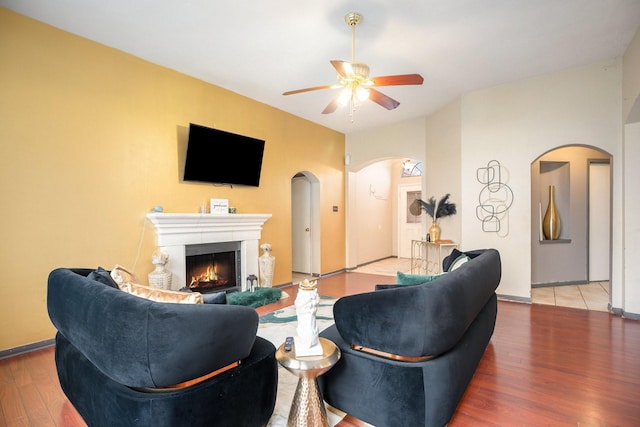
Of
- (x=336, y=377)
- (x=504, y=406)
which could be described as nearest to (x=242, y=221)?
(x=336, y=377)

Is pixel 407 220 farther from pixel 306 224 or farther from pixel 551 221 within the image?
pixel 551 221

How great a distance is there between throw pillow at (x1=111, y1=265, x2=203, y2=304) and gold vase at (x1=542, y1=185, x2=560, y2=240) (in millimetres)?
6150

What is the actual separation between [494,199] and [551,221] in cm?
181

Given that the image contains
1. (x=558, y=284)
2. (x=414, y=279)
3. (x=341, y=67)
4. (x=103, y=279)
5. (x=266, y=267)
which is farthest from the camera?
(x=558, y=284)

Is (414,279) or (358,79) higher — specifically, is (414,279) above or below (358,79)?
below

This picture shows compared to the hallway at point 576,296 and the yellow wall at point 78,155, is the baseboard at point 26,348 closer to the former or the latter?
the yellow wall at point 78,155

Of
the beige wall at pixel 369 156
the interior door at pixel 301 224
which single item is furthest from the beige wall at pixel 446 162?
the interior door at pixel 301 224

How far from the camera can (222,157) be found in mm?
4395

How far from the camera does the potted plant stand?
5199 millimetres

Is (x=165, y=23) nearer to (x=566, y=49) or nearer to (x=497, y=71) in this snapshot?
(x=497, y=71)

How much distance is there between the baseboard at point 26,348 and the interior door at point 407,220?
8032 millimetres

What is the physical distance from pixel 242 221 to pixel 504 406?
3.77 metres

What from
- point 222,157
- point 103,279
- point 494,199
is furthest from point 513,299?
point 103,279

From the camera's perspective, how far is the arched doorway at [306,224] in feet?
21.2
